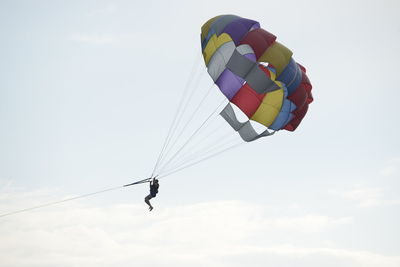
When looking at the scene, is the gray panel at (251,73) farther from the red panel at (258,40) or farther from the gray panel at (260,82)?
the red panel at (258,40)

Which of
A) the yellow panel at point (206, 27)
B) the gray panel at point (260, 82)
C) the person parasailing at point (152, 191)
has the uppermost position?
the yellow panel at point (206, 27)

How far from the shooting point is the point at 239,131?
87.6 ft

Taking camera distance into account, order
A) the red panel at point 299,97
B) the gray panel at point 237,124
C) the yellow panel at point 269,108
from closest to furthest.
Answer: the red panel at point 299,97 → the yellow panel at point 269,108 → the gray panel at point 237,124

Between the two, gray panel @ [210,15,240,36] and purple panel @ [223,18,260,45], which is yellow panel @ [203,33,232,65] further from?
purple panel @ [223,18,260,45]

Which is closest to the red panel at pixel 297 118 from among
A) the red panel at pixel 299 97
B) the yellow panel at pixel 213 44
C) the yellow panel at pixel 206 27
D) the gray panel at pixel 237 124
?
the red panel at pixel 299 97

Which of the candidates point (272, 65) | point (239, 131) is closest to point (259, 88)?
point (272, 65)

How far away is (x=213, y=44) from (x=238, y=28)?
155cm

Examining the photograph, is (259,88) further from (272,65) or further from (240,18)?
(240,18)

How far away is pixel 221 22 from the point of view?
82.8 ft

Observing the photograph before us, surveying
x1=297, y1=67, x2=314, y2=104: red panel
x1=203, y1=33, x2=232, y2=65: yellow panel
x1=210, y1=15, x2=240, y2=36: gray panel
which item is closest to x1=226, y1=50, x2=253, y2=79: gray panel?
x1=203, y1=33, x2=232, y2=65: yellow panel

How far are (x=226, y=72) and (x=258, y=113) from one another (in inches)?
82.8

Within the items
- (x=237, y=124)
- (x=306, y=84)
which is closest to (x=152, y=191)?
(x=237, y=124)

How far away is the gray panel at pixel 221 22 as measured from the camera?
2505cm

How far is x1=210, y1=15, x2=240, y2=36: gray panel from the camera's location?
82.2 feet
